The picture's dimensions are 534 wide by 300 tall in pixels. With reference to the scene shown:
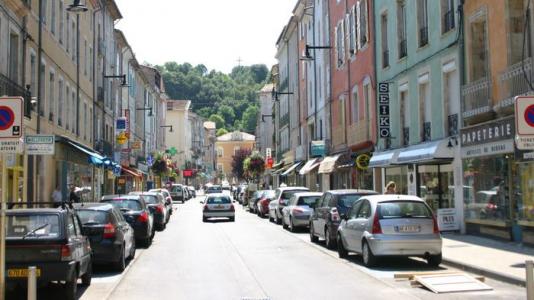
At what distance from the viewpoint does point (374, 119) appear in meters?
28.5

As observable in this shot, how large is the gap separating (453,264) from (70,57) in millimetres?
23351

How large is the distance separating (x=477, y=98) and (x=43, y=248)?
13.1 meters

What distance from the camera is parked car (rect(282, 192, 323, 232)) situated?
24.3 meters

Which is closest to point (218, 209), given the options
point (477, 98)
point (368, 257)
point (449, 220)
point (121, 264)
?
point (449, 220)

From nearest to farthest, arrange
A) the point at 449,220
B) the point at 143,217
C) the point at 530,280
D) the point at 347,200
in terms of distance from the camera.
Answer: the point at 530,280
the point at 347,200
the point at 143,217
the point at 449,220

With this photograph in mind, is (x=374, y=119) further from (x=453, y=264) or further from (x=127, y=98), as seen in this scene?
(x=127, y=98)

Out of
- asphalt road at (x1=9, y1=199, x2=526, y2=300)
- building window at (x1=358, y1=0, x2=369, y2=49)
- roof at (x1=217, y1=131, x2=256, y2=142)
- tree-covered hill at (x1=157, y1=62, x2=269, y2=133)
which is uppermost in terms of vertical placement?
tree-covered hill at (x1=157, y1=62, x2=269, y2=133)

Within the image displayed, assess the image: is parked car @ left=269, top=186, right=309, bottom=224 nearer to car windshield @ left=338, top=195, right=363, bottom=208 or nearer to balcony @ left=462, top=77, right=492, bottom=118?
car windshield @ left=338, top=195, right=363, bottom=208

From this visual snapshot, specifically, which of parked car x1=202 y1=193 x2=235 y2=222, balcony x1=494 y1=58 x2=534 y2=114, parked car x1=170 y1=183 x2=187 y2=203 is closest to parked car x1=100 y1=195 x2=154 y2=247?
balcony x1=494 y1=58 x2=534 y2=114

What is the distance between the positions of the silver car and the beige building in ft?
388

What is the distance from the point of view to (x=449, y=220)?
19.7 meters

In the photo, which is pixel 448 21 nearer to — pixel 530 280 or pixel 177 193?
pixel 530 280

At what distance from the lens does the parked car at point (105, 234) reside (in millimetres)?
13203

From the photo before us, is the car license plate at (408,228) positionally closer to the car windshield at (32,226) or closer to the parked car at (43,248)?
the parked car at (43,248)
